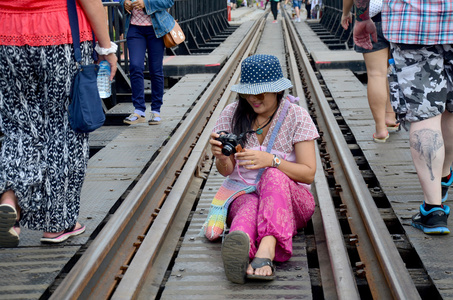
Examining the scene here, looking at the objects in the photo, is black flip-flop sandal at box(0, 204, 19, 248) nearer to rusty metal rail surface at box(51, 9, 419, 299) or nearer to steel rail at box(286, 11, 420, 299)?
rusty metal rail surface at box(51, 9, 419, 299)

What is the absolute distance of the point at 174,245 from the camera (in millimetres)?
3723

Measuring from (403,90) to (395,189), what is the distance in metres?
1.11

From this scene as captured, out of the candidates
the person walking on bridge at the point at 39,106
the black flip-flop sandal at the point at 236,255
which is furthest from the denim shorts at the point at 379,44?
the black flip-flop sandal at the point at 236,255

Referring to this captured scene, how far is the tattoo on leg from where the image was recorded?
357 cm

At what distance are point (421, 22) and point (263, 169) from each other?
1.18m

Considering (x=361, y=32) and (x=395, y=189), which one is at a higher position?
(x=361, y=32)

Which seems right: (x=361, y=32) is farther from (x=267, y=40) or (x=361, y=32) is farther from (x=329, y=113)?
(x=267, y=40)

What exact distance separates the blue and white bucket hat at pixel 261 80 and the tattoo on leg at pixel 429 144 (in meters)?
0.80

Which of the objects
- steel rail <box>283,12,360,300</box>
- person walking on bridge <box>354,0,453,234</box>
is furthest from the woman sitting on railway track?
person walking on bridge <box>354,0,453,234</box>

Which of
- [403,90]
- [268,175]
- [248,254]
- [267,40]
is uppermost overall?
[403,90]

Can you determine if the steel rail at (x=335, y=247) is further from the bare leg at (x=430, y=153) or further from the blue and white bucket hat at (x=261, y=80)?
the blue and white bucket hat at (x=261, y=80)

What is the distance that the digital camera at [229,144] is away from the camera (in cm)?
328

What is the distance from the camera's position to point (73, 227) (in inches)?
146

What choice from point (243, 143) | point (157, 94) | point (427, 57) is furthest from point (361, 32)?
point (157, 94)
